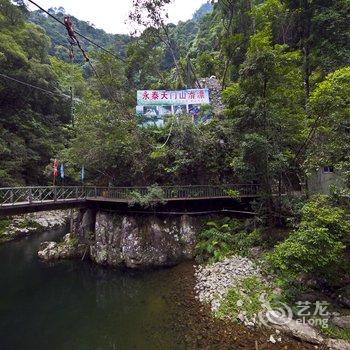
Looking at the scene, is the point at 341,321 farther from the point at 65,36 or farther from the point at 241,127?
the point at 65,36

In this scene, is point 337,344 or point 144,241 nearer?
point 337,344

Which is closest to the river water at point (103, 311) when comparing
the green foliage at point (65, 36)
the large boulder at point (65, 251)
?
the large boulder at point (65, 251)

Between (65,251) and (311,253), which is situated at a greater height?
(311,253)

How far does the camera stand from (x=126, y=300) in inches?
485

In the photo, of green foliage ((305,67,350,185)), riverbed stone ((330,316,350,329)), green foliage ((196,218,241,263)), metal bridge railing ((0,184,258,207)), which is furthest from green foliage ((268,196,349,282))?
metal bridge railing ((0,184,258,207))

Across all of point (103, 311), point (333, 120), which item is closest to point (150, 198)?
point (103, 311)

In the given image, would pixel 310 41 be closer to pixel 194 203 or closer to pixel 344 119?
pixel 344 119

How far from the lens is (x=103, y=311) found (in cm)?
1162

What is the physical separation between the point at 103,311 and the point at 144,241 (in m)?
4.82

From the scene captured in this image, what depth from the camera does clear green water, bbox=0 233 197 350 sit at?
9.55 m

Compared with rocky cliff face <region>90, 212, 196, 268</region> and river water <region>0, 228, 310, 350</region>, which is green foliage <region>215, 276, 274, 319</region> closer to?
river water <region>0, 228, 310, 350</region>

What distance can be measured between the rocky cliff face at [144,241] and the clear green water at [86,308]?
2.74 ft

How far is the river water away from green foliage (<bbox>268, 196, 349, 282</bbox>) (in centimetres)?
240

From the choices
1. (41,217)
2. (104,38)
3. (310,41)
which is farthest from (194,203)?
(104,38)
